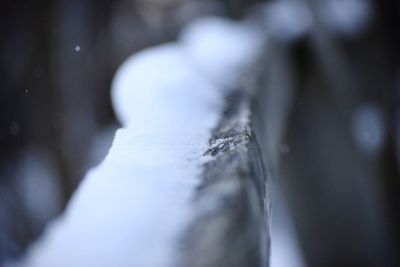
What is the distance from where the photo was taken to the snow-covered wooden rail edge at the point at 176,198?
0.37ft

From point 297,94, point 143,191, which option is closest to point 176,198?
point 143,191

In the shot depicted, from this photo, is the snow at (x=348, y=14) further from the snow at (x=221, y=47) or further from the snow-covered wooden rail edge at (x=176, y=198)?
the snow-covered wooden rail edge at (x=176, y=198)

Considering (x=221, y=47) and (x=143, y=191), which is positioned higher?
(x=221, y=47)

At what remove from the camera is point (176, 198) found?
0.13m

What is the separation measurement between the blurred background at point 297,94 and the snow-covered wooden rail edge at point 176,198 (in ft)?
1.17

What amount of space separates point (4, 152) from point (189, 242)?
1.27 feet

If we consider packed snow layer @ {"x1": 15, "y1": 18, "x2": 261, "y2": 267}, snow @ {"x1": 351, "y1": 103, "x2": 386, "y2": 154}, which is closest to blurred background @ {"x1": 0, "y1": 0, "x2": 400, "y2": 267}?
snow @ {"x1": 351, "y1": 103, "x2": 386, "y2": 154}

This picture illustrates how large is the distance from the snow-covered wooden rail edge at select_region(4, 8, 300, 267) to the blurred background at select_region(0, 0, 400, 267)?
36 cm

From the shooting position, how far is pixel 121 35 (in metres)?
0.74

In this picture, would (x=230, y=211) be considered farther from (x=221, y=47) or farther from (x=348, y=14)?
(x=348, y=14)

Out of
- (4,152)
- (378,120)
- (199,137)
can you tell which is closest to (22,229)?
(4,152)

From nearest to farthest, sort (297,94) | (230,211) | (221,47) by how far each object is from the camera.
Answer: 1. (230,211)
2. (221,47)
3. (297,94)

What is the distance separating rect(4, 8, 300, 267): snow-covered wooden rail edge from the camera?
0.11 metres

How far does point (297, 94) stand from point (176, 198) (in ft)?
1.89
